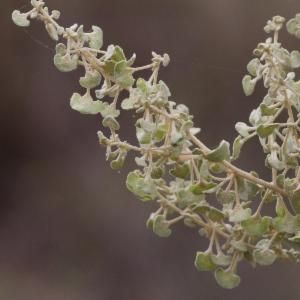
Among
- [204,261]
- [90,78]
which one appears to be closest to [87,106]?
[90,78]

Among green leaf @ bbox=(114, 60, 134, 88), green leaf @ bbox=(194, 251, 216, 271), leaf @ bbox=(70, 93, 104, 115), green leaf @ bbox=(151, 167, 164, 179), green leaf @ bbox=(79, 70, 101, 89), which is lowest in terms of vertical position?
green leaf @ bbox=(194, 251, 216, 271)

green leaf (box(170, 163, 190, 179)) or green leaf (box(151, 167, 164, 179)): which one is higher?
green leaf (box(151, 167, 164, 179))

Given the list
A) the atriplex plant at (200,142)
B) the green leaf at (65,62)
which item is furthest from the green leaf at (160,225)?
the green leaf at (65,62)

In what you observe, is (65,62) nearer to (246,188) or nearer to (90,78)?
(90,78)

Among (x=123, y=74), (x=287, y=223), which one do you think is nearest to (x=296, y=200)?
(x=287, y=223)

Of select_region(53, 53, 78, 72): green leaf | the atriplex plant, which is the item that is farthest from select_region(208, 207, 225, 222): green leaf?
select_region(53, 53, 78, 72): green leaf

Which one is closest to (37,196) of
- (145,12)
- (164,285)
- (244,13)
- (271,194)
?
(164,285)

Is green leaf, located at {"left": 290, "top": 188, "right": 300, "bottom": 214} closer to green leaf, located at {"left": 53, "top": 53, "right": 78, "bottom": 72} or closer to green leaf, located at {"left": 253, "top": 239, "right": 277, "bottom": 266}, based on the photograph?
green leaf, located at {"left": 253, "top": 239, "right": 277, "bottom": 266}

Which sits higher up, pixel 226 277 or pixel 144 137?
pixel 144 137

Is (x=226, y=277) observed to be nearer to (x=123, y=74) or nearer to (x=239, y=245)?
(x=239, y=245)
